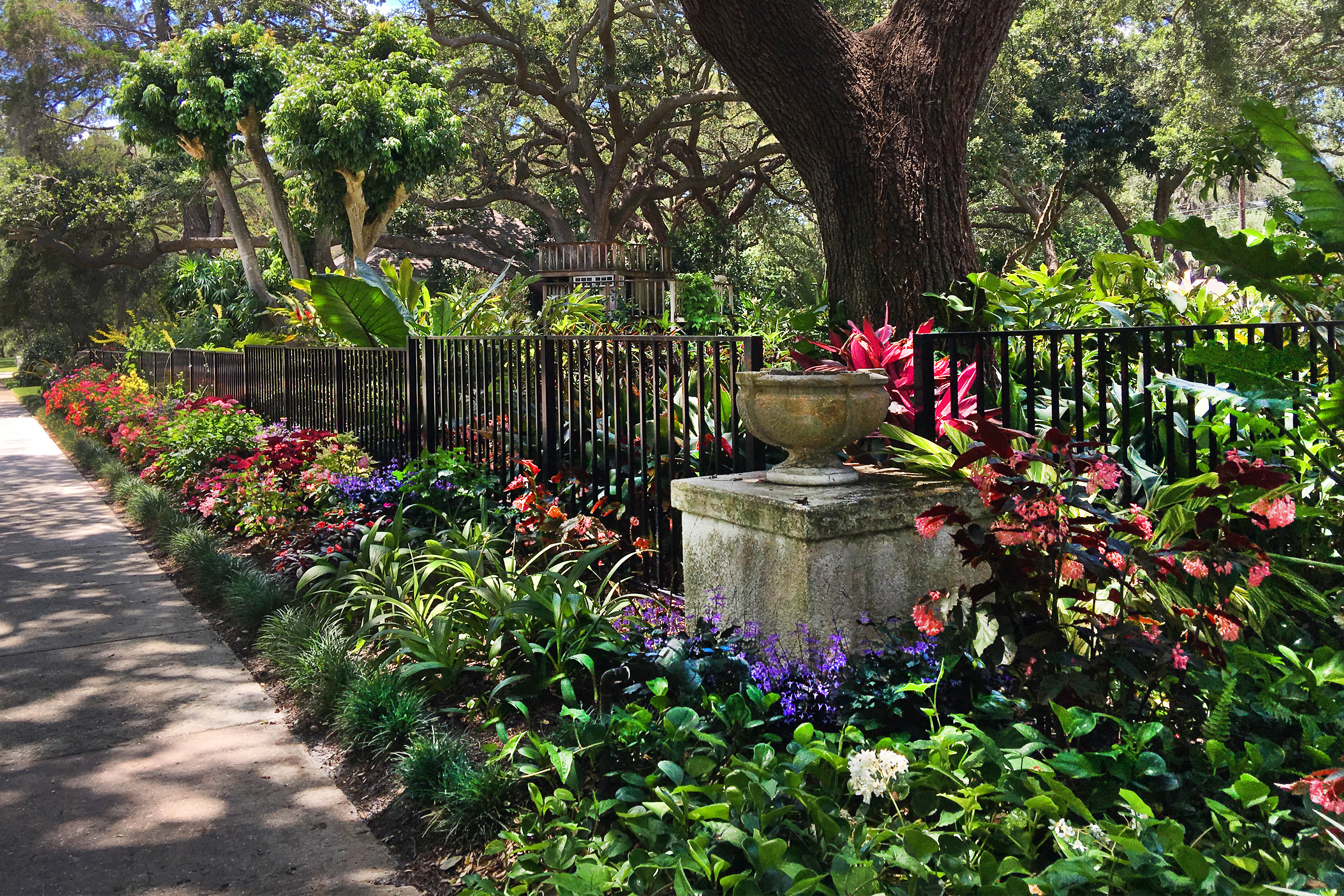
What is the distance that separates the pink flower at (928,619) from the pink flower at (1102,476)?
0.59m

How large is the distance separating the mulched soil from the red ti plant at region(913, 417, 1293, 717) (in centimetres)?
164

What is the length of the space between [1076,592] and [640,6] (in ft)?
73.7

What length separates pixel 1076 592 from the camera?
3.27 m

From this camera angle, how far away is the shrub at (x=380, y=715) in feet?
12.9

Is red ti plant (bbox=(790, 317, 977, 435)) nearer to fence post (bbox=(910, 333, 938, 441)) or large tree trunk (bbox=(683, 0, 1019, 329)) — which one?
fence post (bbox=(910, 333, 938, 441))

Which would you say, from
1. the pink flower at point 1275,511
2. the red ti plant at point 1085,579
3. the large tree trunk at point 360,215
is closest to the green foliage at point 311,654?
the red ti plant at point 1085,579

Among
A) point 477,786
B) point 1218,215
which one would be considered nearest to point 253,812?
point 477,786

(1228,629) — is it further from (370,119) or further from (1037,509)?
(370,119)

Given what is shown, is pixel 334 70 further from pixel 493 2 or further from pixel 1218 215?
pixel 1218 215

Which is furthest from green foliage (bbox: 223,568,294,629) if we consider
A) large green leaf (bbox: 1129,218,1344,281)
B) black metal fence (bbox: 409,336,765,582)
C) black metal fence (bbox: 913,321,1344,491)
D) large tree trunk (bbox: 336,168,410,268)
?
large tree trunk (bbox: 336,168,410,268)

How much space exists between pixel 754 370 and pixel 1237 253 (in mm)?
2156

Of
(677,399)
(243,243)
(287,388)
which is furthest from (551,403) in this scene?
(243,243)

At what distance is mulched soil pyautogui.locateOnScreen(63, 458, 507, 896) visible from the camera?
315cm

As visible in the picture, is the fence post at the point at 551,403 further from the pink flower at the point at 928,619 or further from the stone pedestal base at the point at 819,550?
the pink flower at the point at 928,619
